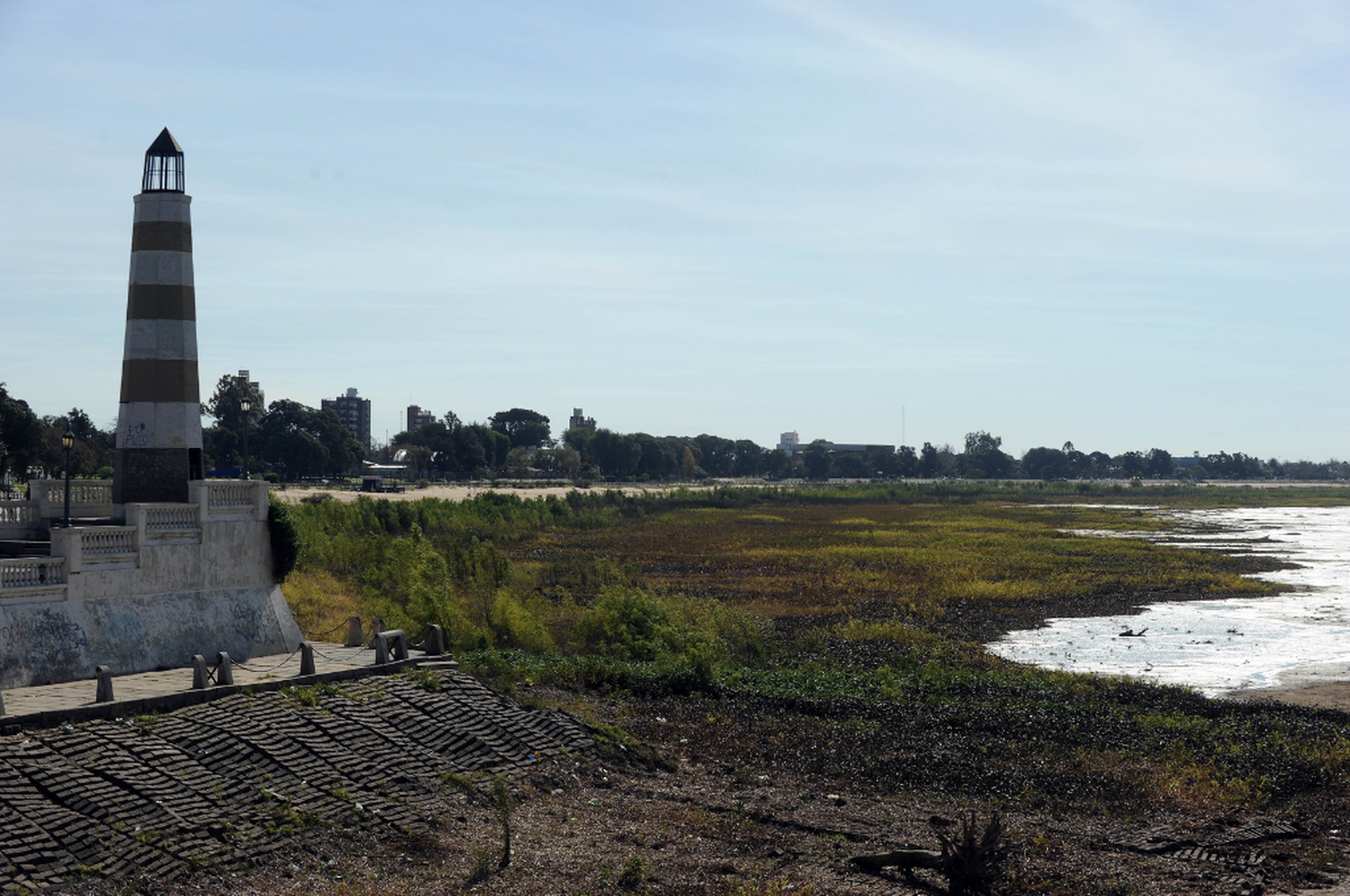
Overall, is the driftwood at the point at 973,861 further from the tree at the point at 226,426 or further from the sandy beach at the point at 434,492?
the tree at the point at 226,426

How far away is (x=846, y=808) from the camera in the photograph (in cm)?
1975

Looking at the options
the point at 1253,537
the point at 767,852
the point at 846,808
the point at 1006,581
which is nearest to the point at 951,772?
the point at 846,808

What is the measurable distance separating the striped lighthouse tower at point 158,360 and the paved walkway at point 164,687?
4.09 m

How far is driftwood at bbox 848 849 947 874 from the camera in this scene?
55.1 ft

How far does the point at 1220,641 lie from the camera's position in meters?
40.6

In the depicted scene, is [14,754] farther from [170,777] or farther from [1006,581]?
[1006,581]

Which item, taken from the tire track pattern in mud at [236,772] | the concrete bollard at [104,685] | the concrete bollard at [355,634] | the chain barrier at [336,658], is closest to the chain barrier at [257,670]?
the chain barrier at [336,658]

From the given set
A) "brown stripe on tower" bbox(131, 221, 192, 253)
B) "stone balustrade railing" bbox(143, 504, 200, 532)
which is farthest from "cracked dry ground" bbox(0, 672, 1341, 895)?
"brown stripe on tower" bbox(131, 221, 192, 253)

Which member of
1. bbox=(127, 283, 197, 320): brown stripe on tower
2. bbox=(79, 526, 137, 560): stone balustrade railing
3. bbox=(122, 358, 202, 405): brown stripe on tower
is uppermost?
bbox=(127, 283, 197, 320): brown stripe on tower

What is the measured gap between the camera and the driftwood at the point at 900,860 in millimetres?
16781

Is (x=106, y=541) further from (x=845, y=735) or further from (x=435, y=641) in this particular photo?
(x=845, y=735)

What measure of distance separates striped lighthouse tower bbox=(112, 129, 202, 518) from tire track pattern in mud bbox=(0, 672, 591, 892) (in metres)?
5.86

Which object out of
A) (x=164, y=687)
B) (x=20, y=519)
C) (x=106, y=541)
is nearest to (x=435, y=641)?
(x=164, y=687)

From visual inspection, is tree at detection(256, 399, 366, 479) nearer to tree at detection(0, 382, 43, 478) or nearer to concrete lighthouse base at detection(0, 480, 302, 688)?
tree at detection(0, 382, 43, 478)
